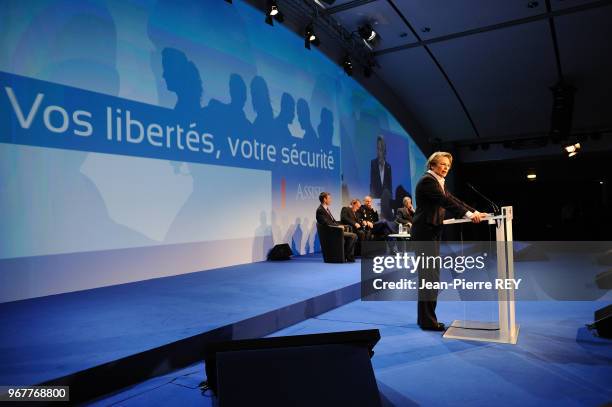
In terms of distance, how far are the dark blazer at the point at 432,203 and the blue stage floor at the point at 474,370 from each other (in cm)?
91

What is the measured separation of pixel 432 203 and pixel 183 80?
12.8ft

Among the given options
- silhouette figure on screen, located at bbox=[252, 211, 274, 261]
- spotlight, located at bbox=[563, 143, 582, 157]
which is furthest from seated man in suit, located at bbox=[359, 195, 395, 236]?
spotlight, located at bbox=[563, 143, 582, 157]

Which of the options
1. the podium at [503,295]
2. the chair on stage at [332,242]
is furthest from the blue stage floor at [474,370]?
the chair on stage at [332,242]

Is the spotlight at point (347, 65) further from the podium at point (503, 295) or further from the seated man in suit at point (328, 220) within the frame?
the podium at point (503, 295)

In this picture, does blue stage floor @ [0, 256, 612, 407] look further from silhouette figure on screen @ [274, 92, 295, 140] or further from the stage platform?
silhouette figure on screen @ [274, 92, 295, 140]

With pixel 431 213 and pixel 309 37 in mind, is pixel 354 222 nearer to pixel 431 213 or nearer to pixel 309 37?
pixel 309 37

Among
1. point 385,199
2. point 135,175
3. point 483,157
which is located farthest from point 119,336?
point 483,157

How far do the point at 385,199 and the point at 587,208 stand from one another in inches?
291

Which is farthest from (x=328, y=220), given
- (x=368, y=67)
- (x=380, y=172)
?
(x=368, y=67)

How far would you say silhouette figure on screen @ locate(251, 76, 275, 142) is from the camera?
23.1ft

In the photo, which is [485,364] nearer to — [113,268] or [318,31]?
[113,268]

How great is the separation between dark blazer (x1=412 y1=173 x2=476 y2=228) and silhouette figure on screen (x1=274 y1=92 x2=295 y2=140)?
173 inches

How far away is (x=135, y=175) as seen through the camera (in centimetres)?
515

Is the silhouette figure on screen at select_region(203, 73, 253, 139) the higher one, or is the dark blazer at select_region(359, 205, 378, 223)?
the silhouette figure on screen at select_region(203, 73, 253, 139)
